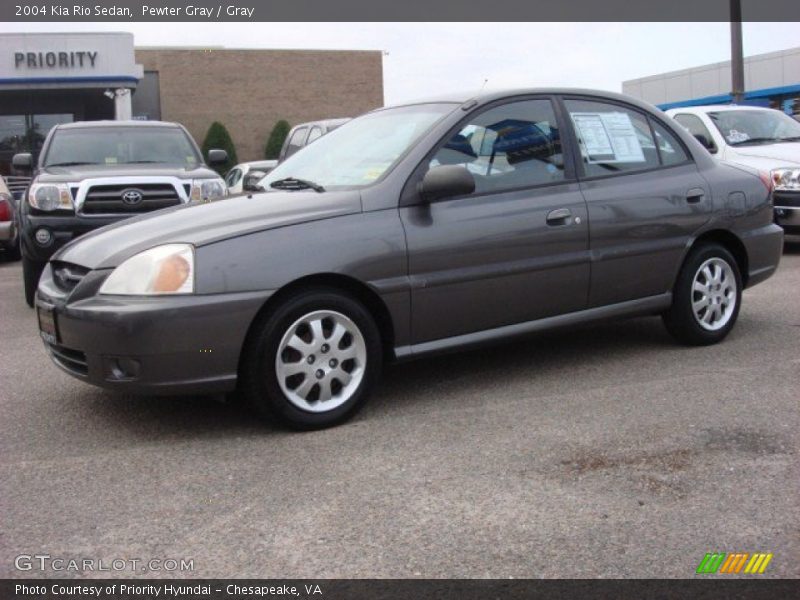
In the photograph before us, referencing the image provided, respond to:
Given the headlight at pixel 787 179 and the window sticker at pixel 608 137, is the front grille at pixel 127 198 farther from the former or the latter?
the headlight at pixel 787 179

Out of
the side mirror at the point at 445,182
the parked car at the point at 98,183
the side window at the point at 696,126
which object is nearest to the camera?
the side mirror at the point at 445,182

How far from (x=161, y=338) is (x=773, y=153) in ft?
27.5

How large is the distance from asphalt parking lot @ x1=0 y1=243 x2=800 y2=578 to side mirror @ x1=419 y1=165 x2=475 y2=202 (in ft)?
3.58

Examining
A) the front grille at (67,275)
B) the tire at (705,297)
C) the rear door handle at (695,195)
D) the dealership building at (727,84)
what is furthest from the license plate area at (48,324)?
the dealership building at (727,84)

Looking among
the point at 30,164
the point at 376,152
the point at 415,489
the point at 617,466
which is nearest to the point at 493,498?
the point at 415,489

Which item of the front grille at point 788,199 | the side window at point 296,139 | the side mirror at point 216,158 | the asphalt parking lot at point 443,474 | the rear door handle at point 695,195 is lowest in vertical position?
the asphalt parking lot at point 443,474

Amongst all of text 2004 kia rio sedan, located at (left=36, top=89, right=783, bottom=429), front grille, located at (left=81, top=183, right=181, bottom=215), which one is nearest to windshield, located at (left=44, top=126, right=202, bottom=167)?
front grille, located at (left=81, top=183, right=181, bottom=215)

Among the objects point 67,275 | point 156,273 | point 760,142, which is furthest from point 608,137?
point 760,142

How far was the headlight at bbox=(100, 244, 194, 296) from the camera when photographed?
13.7ft

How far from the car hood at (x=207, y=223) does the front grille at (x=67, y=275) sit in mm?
35

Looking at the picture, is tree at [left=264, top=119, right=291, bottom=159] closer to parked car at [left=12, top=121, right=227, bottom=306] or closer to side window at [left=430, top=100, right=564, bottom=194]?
parked car at [left=12, top=121, right=227, bottom=306]

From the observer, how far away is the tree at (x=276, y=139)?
36.1 m

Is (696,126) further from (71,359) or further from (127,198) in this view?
(71,359)

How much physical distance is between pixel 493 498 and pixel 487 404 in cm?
126
